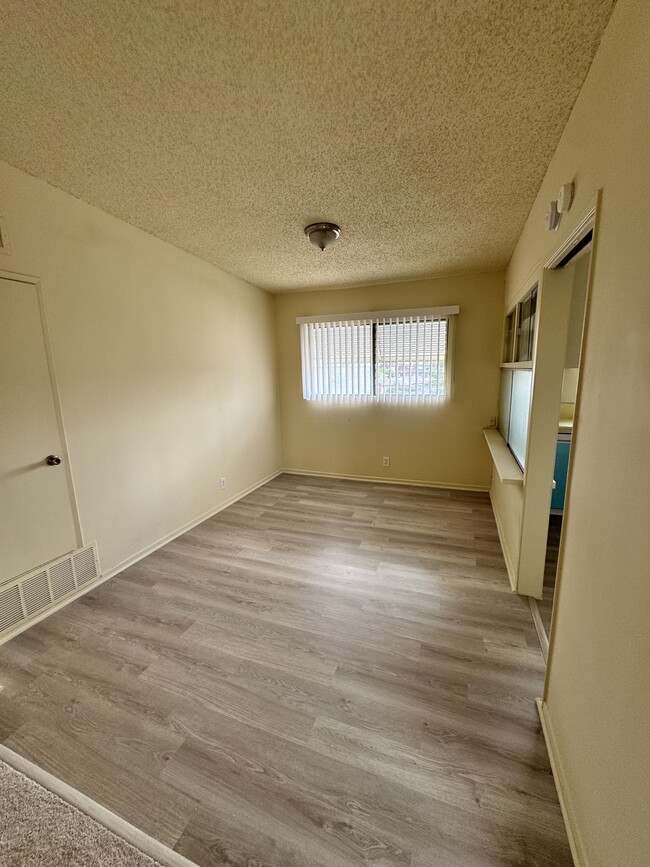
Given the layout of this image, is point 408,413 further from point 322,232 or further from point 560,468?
point 322,232

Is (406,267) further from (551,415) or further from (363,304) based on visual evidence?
(551,415)

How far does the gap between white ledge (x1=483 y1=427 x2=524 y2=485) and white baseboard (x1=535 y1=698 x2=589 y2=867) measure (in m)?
1.14

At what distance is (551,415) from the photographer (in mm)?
1840

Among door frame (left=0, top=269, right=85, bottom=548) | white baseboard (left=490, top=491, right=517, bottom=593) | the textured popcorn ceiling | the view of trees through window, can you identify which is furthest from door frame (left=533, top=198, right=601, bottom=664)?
door frame (left=0, top=269, right=85, bottom=548)

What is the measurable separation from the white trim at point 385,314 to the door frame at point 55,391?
9.39 ft

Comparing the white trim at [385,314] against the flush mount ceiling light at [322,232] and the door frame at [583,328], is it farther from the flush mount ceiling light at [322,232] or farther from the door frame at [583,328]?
the door frame at [583,328]

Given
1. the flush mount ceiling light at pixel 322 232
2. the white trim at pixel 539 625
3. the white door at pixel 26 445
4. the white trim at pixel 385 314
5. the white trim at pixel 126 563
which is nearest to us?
the white trim at pixel 539 625

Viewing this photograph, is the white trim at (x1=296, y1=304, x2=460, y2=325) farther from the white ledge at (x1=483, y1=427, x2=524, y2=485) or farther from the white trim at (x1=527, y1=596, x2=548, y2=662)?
the white trim at (x1=527, y1=596, x2=548, y2=662)

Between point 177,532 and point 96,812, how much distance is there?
206 centimetres

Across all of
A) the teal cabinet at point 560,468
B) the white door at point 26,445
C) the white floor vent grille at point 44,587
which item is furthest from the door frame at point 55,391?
the teal cabinet at point 560,468

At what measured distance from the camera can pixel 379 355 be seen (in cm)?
407

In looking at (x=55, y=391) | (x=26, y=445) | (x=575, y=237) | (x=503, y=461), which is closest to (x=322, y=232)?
(x=575, y=237)

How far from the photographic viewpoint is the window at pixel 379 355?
3.84m

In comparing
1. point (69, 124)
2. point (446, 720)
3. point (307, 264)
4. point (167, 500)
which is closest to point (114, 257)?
point (69, 124)
